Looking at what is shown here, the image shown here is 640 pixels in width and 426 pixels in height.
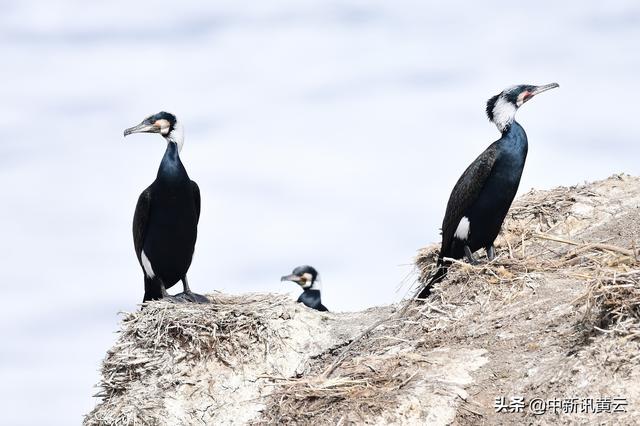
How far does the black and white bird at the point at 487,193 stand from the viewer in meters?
9.20

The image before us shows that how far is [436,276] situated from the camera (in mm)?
9062

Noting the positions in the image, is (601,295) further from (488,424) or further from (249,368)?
(249,368)

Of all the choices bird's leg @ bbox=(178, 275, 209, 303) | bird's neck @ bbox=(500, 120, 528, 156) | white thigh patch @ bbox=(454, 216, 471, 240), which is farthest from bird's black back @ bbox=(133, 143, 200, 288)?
bird's neck @ bbox=(500, 120, 528, 156)

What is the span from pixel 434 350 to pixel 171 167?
4.16m

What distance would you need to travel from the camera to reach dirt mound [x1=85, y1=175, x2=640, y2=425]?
615 cm

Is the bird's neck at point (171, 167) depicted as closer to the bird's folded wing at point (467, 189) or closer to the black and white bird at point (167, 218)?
the black and white bird at point (167, 218)

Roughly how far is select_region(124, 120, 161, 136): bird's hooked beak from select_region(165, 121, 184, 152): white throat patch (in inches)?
5.9

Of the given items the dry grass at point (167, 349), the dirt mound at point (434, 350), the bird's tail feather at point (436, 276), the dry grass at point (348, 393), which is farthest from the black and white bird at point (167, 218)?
the dry grass at point (348, 393)

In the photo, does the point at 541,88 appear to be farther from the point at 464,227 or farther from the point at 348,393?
the point at 348,393

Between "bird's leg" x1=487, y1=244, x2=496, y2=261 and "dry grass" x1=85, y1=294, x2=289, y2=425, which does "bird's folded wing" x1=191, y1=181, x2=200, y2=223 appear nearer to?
"dry grass" x1=85, y1=294, x2=289, y2=425

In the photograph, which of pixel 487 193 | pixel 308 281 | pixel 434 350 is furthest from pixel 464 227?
pixel 308 281

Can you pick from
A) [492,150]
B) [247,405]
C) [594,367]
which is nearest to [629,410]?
[594,367]

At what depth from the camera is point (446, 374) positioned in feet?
21.9

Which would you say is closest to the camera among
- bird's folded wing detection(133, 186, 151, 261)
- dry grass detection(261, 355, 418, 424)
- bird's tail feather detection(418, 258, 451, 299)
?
dry grass detection(261, 355, 418, 424)
